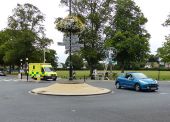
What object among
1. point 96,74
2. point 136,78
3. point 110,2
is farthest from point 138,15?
point 136,78

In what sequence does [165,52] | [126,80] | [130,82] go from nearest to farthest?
[130,82], [126,80], [165,52]

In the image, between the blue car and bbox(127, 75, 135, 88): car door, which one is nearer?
the blue car

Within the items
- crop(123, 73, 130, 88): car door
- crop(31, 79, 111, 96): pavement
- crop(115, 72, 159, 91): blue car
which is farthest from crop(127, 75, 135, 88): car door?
crop(31, 79, 111, 96): pavement

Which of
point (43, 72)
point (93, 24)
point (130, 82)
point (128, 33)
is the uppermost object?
point (93, 24)

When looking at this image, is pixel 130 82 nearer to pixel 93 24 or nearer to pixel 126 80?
pixel 126 80

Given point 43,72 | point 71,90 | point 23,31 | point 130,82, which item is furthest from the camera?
point 23,31

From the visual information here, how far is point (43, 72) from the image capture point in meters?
52.0

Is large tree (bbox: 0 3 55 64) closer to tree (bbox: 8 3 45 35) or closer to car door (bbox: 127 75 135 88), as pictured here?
tree (bbox: 8 3 45 35)

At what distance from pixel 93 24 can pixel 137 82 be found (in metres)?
36.4

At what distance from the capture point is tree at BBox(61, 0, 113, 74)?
62.2m

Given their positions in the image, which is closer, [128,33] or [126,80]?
[126,80]

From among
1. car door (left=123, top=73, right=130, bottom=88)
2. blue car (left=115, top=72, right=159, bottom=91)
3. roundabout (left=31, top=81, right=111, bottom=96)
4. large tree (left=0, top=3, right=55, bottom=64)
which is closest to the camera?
roundabout (left=31, top=81, right=111, bottom=96)

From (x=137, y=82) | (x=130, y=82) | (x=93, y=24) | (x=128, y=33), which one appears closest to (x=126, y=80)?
(x=130, y=82)

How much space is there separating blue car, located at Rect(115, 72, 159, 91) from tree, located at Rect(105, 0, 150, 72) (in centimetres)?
3041
